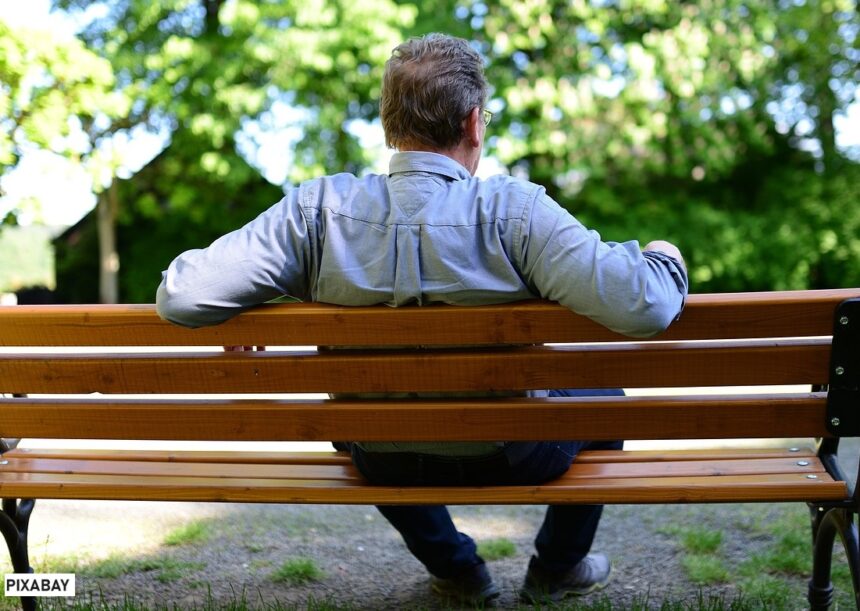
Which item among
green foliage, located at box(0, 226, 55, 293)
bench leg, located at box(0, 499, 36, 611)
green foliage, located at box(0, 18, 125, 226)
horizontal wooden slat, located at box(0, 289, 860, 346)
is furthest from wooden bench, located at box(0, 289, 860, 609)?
green foliage, located at box(0, 226, 55, 293)

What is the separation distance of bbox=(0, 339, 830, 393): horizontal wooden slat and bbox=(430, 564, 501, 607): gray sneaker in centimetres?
97

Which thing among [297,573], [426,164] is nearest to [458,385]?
[426,164]

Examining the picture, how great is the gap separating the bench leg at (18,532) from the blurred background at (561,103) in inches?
566

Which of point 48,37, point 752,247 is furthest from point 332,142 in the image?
point 752,247

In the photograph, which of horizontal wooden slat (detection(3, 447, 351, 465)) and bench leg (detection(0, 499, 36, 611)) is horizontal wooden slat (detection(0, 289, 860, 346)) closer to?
horizontal wooden slat (detection(3, 447, 351, 465))

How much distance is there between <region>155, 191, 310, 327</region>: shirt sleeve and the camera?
2.28m

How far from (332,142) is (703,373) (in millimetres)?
16676

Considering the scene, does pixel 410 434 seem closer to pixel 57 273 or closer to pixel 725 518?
pixel 725 518

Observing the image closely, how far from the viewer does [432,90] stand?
2.44 metres

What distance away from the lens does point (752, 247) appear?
17.3m

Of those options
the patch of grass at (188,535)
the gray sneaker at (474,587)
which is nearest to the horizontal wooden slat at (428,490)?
the gray sneaker at (474,587)

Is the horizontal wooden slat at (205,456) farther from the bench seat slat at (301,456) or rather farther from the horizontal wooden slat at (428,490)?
the horizontal wooden slat at (428,490)

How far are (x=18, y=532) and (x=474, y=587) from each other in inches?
55.6

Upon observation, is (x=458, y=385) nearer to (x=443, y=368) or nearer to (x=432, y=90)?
(x=443, y=368)
